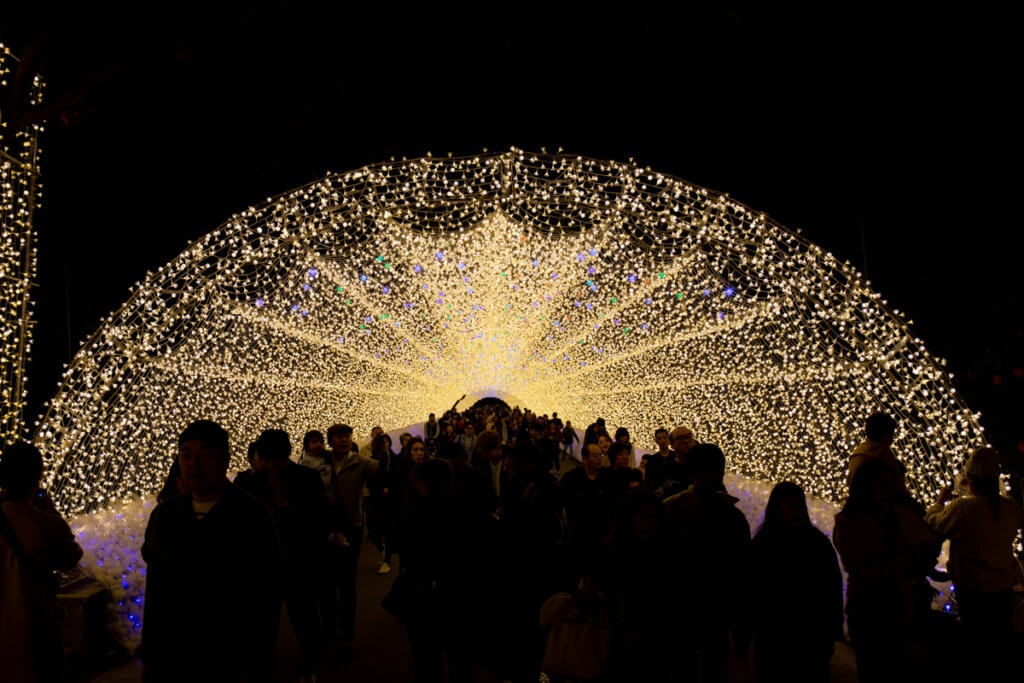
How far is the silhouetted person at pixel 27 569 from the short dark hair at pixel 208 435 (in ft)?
3.90

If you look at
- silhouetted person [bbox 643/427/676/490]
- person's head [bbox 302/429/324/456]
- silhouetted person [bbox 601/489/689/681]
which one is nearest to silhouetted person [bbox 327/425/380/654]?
person's head [bbox 302/429/324/456]

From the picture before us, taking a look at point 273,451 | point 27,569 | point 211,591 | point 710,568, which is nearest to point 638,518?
point 710,568

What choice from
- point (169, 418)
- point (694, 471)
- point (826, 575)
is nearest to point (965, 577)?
point (826, 575)

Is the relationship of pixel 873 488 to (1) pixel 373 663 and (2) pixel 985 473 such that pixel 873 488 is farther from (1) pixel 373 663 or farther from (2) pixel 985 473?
(1) pixel 373 663

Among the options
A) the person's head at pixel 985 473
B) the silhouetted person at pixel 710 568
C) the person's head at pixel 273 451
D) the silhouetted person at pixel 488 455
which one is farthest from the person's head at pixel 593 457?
the person's head at pixel 985 473

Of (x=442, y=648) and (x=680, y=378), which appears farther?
(x=680, y=378)

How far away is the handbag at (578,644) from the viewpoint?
372cm

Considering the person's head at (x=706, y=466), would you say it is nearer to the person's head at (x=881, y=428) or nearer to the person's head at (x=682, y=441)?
the person's head at (x=881, y=428)

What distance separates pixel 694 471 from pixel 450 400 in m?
26.2

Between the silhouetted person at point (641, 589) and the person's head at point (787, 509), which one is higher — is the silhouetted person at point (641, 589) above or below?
below

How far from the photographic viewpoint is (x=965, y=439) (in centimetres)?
759

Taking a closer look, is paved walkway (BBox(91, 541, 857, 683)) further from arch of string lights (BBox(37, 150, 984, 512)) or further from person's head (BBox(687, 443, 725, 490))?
arch of string lights (BBox(37, 150, 984, 512))

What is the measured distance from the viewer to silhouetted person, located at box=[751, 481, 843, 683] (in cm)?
389

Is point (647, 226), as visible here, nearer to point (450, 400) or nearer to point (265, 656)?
point (265, 656)
